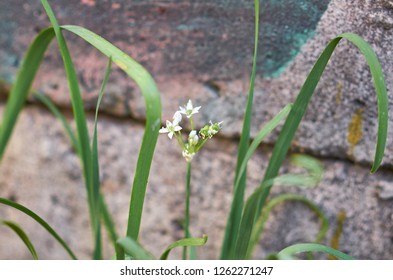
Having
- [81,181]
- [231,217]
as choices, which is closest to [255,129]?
[231,217]

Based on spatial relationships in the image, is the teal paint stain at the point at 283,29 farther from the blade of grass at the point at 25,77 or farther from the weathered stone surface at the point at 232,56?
the blade of grass at the point at 25,77

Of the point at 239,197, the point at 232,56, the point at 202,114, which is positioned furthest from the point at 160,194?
the point at 239,197

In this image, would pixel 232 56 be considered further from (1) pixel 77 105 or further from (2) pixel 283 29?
(1) pixel 77 105

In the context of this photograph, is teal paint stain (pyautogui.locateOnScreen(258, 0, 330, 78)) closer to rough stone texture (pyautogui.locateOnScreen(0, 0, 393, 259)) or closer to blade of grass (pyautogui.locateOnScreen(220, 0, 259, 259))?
rough stone texture (pyautogui.locateOnScreen(0, 0, 393, 259))

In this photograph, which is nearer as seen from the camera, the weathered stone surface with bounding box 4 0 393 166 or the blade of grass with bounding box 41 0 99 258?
the blade of grass with bounding box 41 0 99 258

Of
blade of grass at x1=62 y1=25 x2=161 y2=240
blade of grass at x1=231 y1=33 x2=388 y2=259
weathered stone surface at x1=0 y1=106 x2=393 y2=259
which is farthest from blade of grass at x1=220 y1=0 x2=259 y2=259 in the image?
weathered stone surface at x1=0 y1=106 x2=393 y2=259

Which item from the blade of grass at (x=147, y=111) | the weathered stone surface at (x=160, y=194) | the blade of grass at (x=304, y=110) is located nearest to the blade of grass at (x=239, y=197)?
the blade of grass at (x=304, y=110)
